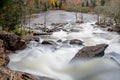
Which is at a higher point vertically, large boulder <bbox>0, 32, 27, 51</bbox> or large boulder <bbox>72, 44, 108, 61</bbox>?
large boulder <bbox>0, 32, 27, 51</bbox>

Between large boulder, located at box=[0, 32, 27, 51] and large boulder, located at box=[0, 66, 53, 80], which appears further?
large boulder, located at box=[0, 32, 27, 51]

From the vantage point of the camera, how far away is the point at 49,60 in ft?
60.3

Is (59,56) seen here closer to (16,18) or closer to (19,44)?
(19,44)

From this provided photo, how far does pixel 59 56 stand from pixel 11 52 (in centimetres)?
380

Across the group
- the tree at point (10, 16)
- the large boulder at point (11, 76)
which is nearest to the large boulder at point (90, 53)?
the large boulder at point (11, 76)

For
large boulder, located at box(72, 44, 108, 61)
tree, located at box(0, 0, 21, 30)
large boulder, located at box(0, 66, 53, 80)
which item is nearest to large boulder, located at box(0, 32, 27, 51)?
tree, located at box(0, 0, 21, 30)

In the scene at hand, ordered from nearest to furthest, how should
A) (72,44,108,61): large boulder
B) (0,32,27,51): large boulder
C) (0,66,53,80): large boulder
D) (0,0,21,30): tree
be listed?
(0,66,53,80): large boulder
(72,44,108,61): large boulder
(0,32,27,51): large boulder
(0,0,21,30): tree

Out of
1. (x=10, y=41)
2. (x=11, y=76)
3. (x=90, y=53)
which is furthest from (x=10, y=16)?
(x=11, y=76)

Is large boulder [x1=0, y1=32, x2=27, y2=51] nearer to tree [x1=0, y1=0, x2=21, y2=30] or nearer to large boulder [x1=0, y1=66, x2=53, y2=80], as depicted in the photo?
tree [x1=0, y1=0, x2=21, y2=30]

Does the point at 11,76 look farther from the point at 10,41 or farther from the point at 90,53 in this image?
the point at 10,41

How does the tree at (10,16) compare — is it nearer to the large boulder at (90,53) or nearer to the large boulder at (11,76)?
the large boulder at (90,53)

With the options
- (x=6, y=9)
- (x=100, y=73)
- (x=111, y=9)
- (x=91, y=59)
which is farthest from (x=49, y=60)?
(x=111, y=9)

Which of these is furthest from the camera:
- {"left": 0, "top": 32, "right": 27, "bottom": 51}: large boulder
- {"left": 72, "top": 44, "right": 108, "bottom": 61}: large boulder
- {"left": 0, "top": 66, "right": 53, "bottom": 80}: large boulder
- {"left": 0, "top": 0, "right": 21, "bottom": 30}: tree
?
{"left": 0, "top": 0, "right": 21, "bottom": 30}: tree

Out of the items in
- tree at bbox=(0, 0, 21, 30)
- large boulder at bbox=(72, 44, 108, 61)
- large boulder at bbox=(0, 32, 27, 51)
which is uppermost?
tree at bbox=(0, 0, 21, 30)
